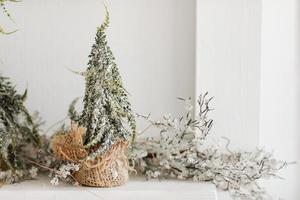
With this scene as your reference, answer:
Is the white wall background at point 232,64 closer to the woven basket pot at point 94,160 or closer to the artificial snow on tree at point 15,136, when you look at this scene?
the woven basket pot at point 94,160

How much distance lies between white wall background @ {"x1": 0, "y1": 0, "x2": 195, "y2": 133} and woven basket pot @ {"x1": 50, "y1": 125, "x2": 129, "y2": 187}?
0.22 m

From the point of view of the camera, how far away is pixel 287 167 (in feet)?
4.94

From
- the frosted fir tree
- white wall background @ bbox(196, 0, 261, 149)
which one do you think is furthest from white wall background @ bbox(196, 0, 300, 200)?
the frosted fir tree

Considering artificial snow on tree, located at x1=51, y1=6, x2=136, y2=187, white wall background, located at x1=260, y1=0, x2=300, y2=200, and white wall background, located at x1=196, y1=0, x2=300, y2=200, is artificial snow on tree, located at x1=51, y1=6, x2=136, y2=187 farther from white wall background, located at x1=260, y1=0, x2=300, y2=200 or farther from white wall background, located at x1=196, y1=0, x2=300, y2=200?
white wall background, located at x1=260, y1=0, x2=300, y2=200

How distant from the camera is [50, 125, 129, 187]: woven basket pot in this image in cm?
128

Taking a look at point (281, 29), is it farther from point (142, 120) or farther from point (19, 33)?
point (19, 33)

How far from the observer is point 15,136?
4.57 ft

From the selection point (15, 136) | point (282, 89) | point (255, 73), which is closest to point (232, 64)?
point (255, 73)

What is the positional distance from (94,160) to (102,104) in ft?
0.42

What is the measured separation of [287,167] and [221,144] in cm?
20

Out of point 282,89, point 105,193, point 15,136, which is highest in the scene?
point 282,89

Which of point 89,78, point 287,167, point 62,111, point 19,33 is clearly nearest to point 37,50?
point 19,33

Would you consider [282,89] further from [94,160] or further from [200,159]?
[94,160]

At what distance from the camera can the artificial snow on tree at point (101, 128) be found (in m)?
1.28
